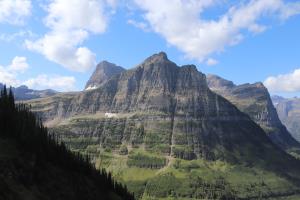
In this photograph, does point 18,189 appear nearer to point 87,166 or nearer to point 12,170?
point 12,170

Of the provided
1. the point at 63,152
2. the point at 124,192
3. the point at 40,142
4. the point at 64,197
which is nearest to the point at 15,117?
the point at 40,142

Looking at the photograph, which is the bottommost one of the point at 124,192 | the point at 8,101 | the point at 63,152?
the point at 124,192

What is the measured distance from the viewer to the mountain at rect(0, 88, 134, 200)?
Result: 11919 cm

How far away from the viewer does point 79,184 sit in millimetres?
152000

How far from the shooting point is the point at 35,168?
5236 inches

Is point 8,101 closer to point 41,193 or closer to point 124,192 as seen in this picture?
point 41,193

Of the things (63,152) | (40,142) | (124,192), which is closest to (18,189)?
(40,142)

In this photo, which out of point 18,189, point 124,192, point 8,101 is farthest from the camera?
point 124,192

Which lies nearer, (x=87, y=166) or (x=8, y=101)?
(x=8, y=101)

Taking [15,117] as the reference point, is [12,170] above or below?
below

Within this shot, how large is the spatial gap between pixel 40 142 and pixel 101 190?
31.1 metres

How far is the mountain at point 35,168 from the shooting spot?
119m

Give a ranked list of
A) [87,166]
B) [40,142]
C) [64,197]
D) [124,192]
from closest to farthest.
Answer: [64,197] < [40,142] < [87,166] < [124,192]

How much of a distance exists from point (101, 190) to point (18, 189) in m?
54.8
